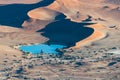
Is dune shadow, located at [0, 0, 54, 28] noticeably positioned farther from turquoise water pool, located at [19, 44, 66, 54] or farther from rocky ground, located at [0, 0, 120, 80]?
turquoise water pool, located at [19, 44, 66, 54]

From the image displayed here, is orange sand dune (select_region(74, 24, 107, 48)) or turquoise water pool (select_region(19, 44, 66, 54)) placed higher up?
orange sand dune (select_region(74, 24, 107, 48))

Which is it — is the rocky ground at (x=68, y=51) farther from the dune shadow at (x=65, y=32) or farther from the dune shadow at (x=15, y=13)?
the dune shadow at (x=15, y=13)

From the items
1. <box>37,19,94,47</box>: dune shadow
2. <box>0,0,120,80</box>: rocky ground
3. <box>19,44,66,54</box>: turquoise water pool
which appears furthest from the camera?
<box>37,19,94,47</box>: dune shadow

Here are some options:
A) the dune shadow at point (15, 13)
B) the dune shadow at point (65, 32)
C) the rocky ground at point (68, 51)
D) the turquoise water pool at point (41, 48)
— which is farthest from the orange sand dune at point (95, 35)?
A: the dune shadow at point (15, 13)

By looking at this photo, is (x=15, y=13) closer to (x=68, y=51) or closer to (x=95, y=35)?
(x=95, y=35)

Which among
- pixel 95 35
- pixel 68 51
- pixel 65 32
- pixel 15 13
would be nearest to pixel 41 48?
pixel 68 51

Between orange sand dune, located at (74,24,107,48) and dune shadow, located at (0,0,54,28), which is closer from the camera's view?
orange sand dune, located at (74,24,107,48)

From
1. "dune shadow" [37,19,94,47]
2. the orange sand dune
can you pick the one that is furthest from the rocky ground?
"dune shadow" [37,19,94,47]
